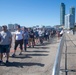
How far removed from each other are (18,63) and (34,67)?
126 centimetres

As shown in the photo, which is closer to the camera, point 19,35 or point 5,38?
point 5,38

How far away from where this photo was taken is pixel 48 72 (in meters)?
8.55

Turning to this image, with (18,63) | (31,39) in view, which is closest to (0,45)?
(18,63)

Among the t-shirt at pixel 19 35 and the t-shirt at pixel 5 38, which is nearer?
the t-shirt at pixel 5 38

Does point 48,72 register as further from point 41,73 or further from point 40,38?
point 40,38

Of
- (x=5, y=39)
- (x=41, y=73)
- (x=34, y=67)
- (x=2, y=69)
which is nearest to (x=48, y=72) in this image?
(x=41, y=73)

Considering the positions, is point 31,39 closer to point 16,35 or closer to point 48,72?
point 16,35

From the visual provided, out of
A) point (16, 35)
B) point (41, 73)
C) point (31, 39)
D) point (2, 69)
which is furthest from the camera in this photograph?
point (31, 39)

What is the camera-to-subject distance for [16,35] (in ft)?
43.1

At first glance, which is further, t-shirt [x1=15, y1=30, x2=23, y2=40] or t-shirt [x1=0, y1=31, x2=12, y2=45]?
t-shirt [x1=15, y1=30, x2=23, y2=40]

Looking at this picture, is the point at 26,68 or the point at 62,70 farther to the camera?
the point at 26,68

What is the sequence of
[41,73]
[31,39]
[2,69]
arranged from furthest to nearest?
[31,39]
[2,69]
[41,73]

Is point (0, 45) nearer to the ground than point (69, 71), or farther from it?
farther from it

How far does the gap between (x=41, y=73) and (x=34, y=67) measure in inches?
43.0
